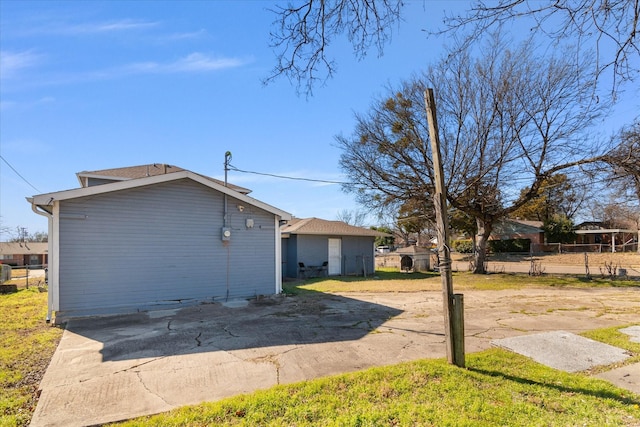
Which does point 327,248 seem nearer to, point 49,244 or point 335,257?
point 335,257

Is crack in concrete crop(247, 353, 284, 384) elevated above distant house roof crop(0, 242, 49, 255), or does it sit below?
below

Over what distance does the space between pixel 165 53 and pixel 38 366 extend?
6.09 metres

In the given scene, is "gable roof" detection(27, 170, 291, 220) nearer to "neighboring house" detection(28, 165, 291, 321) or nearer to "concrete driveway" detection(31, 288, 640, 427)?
"neighboring house" detection(28, 165, 291, 321)

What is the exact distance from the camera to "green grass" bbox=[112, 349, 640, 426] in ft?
9.82

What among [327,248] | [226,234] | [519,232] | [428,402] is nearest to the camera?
[428,402]

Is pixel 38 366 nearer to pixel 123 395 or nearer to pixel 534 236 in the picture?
pixel 123 395

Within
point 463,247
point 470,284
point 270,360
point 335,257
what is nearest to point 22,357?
point 270,360

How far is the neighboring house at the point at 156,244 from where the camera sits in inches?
300

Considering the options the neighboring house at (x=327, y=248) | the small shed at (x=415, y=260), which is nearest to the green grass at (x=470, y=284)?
the neighboring house at (x=327, y=248)

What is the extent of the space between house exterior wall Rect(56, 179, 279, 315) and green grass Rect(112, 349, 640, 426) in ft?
19.4

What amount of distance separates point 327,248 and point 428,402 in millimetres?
14913

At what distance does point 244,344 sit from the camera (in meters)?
5.49

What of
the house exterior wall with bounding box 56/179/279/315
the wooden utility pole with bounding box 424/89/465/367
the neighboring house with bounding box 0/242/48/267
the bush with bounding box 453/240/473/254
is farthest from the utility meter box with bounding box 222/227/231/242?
the neighboring house with bounding box 0/242/48/267

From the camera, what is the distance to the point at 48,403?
3.46 meters
